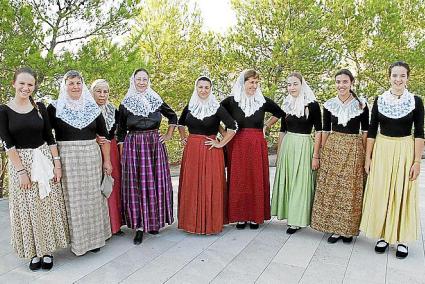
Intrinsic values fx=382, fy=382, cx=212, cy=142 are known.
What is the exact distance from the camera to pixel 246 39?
9062 mm

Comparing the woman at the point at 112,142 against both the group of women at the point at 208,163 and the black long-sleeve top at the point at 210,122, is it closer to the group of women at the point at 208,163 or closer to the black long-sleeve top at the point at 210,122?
the group of women at the point at 208,163

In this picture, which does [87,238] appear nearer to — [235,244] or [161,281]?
[161,281]

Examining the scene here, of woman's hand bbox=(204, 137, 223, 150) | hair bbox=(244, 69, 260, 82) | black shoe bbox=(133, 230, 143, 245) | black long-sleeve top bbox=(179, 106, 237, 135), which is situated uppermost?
hair bbox=(244, 69, 260, 82)

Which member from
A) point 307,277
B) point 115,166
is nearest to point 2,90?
point 115,166

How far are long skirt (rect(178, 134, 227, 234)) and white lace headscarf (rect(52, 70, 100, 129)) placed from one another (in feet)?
3.02

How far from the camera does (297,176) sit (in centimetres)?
341

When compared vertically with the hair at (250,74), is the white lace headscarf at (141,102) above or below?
below

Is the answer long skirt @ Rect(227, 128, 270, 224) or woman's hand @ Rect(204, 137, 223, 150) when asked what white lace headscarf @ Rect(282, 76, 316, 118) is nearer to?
long skirt @ Rect(227, 128, 270, 224)

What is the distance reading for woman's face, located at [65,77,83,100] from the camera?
276cm

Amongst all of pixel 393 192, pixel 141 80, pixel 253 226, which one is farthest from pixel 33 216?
pixel 393 192

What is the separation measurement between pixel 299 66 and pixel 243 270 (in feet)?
22.0

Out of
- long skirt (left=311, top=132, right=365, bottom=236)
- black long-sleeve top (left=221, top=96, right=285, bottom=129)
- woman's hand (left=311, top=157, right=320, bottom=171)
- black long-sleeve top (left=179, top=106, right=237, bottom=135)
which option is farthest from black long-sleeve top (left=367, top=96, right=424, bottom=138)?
black long-sleeve top (left=179, top=106, right=237, bottom=135)

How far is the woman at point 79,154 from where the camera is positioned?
2.77 meters

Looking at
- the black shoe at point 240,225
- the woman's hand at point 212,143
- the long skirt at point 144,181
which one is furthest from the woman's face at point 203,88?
the black shoe at point 240,225
